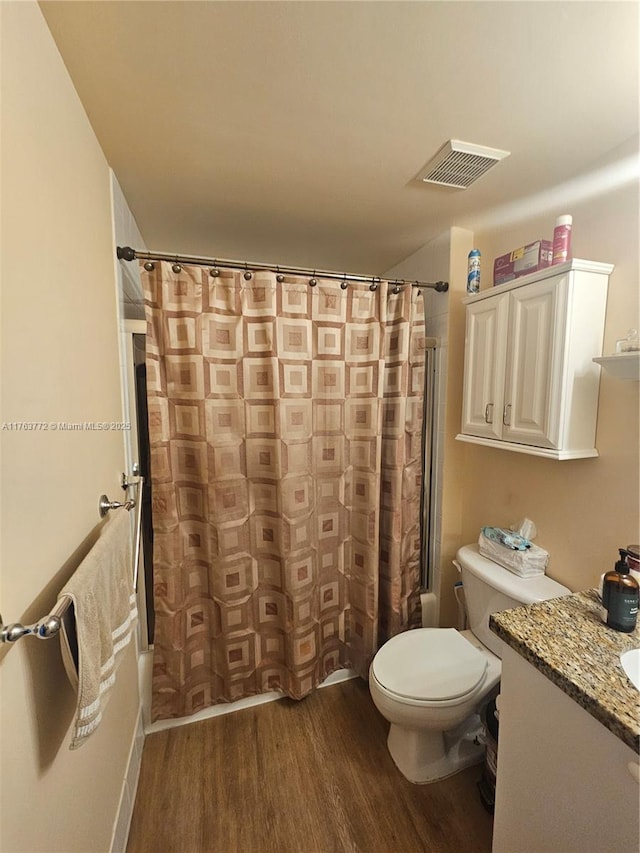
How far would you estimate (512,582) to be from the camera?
1425 millimetres

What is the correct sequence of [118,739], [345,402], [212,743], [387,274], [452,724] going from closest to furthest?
[118,739], [452,724], [212,743], [345,402], [387,274]

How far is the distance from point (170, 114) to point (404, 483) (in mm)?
1699

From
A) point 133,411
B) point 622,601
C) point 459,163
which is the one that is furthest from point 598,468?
point 133,411

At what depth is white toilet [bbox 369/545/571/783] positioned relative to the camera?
129 cm

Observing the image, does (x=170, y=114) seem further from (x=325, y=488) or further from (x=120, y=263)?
(x=325, y=488)

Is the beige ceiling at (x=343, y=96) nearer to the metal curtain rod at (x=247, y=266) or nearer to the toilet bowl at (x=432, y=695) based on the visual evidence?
the metal curtain rod at (x=247, y=266)

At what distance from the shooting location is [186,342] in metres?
1.51

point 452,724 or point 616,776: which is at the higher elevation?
point 616,776

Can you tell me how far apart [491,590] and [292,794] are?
108 centimetres

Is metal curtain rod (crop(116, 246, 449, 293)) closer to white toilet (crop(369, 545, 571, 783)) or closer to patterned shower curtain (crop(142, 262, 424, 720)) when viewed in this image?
patterned shower curtain (crop(142, 262, 424, 720))

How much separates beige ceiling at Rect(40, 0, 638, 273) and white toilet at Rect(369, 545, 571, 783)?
5.10ft

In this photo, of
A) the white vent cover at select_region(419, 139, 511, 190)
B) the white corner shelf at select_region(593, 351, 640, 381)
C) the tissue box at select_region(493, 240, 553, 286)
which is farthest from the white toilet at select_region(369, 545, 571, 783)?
the white vent cover at select_region(419, 139, 511, 190)

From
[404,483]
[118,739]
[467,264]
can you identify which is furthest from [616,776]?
[467,264]

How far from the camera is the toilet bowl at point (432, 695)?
1.29m
